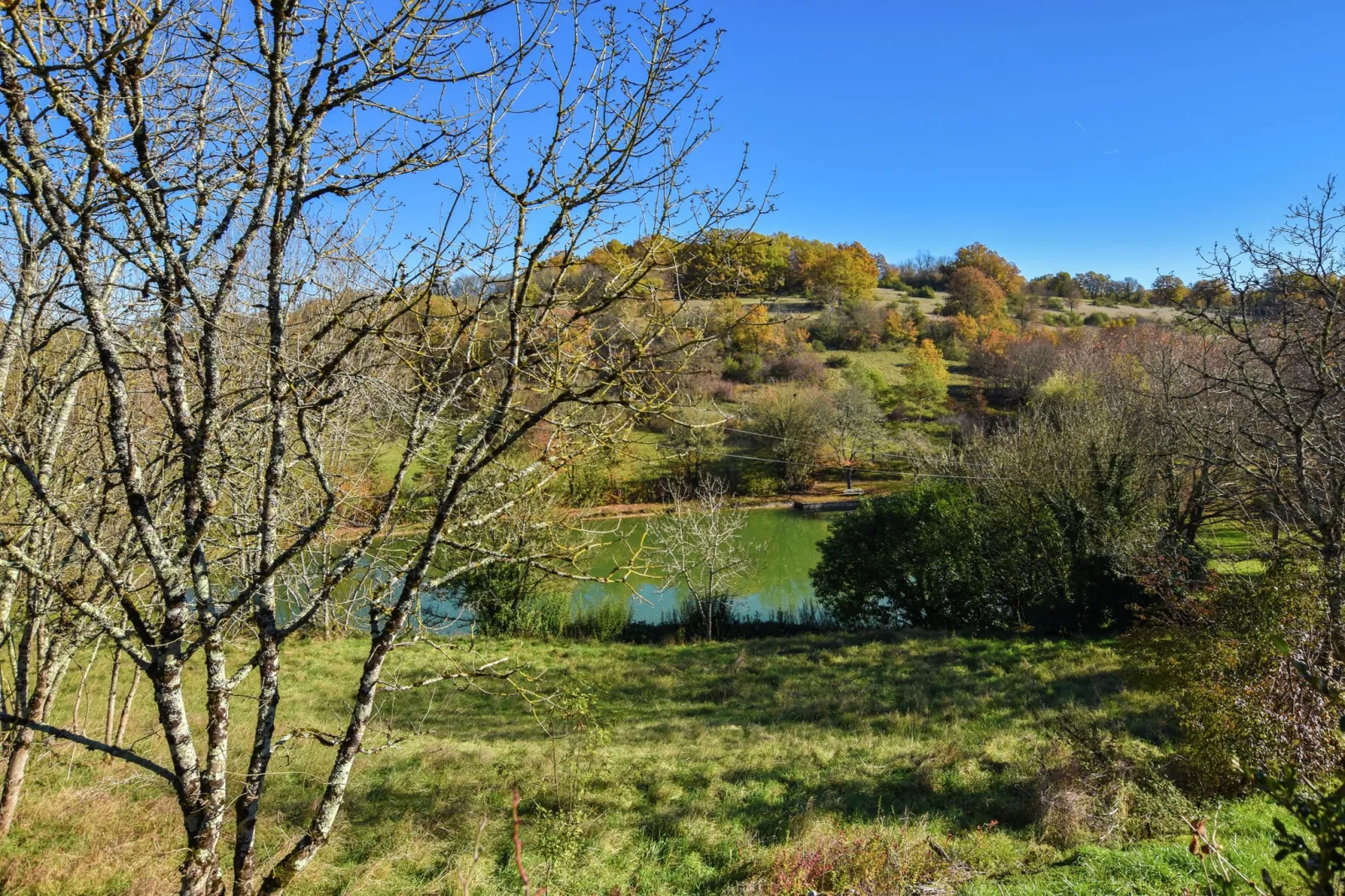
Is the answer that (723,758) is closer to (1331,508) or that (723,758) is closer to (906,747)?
(906,747)

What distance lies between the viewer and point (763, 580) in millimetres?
22875

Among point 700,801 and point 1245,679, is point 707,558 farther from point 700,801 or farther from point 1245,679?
point 1245,679

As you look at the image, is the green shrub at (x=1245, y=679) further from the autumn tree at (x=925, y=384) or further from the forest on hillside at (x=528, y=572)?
the autumn tree at (x=925, y=384)

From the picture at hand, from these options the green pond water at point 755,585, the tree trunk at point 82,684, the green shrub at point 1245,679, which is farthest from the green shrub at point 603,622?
the green shrub at point 1245,679

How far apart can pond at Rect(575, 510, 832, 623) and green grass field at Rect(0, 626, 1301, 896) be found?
723 cm

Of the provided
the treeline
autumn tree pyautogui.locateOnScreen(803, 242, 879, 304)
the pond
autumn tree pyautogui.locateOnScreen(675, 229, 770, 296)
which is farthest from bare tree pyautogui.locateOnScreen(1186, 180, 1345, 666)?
autumn tree pyautogui.locateOnScreen(803, 242, 879, 304)

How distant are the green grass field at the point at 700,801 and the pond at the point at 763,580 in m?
7.23

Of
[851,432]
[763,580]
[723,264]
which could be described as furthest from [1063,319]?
[723,264]

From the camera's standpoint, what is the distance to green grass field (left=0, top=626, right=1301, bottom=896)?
5191 millimetres

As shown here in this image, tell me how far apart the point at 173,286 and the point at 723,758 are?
7.39 metres

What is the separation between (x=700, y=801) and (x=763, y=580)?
16273mm

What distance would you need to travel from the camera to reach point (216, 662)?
2646 millimetres

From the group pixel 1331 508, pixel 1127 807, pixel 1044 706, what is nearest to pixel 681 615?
pixel 1044 706

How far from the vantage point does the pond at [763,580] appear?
2022 centimetres
